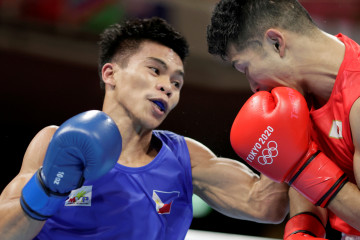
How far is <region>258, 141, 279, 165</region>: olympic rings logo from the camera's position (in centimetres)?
175

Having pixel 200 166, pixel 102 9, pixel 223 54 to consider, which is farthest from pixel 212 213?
pixel 223 54

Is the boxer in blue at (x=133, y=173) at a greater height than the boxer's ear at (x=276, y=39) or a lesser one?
lesser

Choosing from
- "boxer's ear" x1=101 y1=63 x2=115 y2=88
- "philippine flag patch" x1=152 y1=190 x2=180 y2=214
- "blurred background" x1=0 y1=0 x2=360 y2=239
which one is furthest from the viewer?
"blurred background" x1=0 y1=0 x2=360 y2=239

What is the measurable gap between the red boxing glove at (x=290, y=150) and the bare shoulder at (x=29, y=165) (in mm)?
822

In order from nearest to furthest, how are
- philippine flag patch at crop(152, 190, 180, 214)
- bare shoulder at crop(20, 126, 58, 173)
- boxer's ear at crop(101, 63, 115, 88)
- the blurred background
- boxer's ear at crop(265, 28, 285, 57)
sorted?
boxer's ear at crop(265, 28, 285, 57) → bare shoulder at crop(20, 126, 58, 173) → philippine flag patch at crop(152, 190, 180, 214) → boxer's ear at crop(101, 63, 115, 88) → the blurred background

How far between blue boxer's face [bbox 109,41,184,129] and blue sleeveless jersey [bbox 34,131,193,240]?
0.21 metres

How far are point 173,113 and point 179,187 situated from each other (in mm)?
730

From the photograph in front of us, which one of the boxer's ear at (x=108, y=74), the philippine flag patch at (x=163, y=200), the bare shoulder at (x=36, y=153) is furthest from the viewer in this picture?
the boxer's ear at (x=108, y=74)

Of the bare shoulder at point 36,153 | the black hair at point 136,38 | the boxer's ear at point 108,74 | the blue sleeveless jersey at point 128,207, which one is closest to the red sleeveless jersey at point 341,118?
the blue sleeveless jersey at point 128,207

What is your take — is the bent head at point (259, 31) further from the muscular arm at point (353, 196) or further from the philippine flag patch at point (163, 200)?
the philippine flag patch at point (163, 200)

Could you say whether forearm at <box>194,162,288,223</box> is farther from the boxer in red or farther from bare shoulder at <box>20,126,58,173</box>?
bare shoulder at <box>20,126,58,173</box>

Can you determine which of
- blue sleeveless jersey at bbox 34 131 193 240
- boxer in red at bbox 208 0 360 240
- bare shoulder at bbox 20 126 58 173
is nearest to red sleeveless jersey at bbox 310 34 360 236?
boxer in red at bbox 208 0 360 240

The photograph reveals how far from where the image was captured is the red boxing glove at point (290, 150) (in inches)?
67.8

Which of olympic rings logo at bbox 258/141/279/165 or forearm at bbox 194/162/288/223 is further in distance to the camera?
forearm at bbox 194/162/288/223
